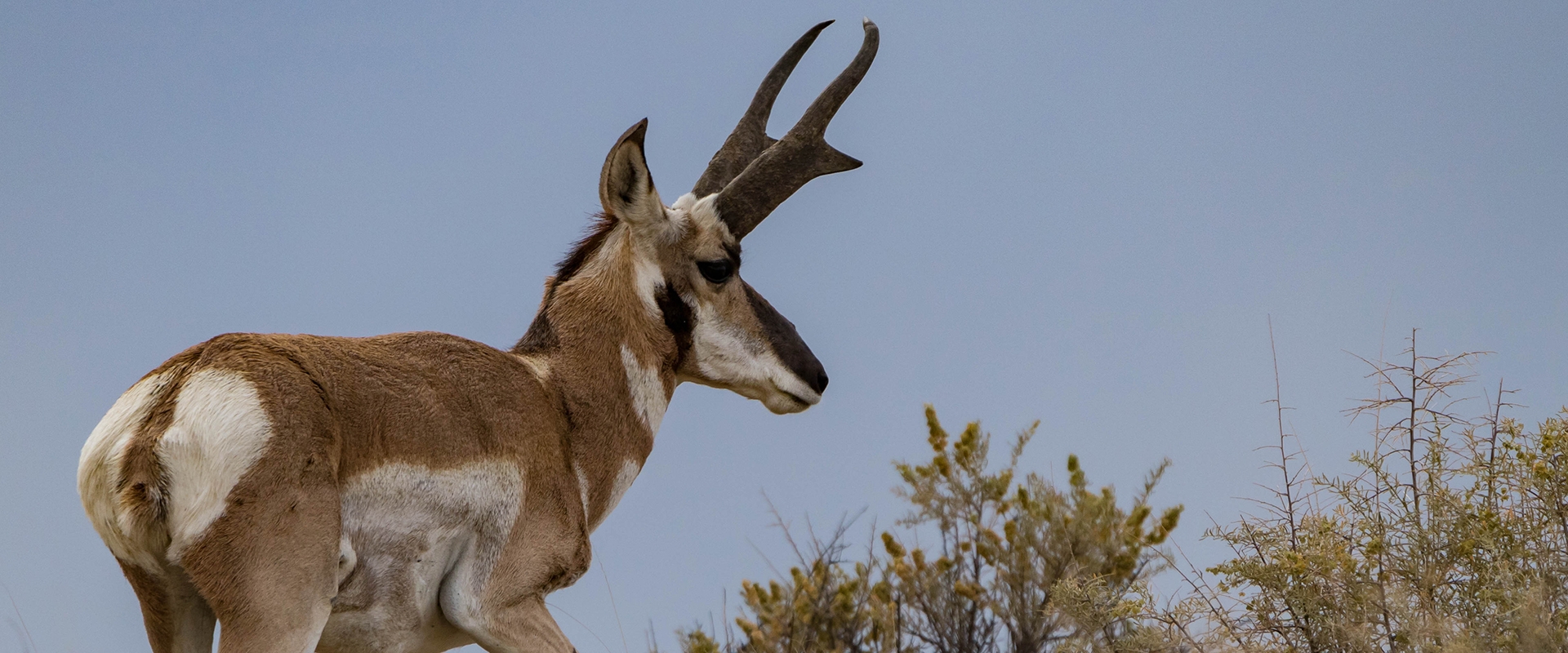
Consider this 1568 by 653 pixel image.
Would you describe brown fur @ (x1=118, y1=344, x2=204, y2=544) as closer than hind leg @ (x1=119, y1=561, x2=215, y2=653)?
Yes

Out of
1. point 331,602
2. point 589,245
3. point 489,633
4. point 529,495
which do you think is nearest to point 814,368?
point 589,245

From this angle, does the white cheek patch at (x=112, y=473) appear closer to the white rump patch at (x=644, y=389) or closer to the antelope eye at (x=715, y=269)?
the white rump patch at (x=644, y=389)

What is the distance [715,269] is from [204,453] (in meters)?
2.39

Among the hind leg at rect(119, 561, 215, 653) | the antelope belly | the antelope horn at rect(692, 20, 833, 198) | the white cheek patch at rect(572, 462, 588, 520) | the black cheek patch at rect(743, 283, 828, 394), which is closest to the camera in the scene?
the hind leg at rect(119, 561, 215, 653)

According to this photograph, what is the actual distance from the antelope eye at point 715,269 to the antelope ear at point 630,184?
27 cm

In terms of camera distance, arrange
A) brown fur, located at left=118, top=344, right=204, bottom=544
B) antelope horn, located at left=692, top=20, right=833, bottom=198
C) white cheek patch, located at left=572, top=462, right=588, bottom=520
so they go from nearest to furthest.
→ brown fur, located at left=118, top=344, right=204, bottom=544 → white cheek patch, located at left=572, top=462, right=588, bottom=520 → antelope horn, located at left=692, top=20, right=833, bottom=198

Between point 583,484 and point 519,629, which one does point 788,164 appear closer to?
point 583,484

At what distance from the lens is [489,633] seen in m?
4.82

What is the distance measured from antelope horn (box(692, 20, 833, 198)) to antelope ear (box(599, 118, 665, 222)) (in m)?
0.68

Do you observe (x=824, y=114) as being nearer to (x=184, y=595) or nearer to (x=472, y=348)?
(x=472, y=348)

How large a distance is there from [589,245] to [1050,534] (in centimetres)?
358

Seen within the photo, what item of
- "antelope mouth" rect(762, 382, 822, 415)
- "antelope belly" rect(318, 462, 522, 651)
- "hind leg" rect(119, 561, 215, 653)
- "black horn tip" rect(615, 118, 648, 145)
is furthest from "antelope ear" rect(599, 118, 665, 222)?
"hind leg" rect(119, 561, 215, 653)

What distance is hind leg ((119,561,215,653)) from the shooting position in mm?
4395

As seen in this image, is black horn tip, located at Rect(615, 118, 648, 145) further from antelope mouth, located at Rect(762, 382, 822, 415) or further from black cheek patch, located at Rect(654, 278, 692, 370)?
antelope mouth, located at Rect(762, 382, 822, 415)
